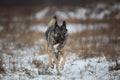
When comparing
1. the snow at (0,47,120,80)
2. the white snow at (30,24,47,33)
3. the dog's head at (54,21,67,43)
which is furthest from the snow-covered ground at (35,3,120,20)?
the dog's head at (54,21,67,43)

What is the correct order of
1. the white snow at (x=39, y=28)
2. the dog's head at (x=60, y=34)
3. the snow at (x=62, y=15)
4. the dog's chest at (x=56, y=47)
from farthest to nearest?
1. the snow at (x=62, y=15)
2. the white snow at (x=39, y=28)
3. the dog's chest at (x=56, y=47)
4. the dog's head at (x=60, y=34)

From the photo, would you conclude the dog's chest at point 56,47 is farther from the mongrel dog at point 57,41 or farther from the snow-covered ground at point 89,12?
the snow-covered ground at point 89,12

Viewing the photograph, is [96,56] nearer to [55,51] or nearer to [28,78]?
[55,51]

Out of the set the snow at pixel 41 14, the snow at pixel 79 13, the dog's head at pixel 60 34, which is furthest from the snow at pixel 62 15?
the dog's head at pixel 60 34

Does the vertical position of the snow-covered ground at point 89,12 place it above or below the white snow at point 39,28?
above

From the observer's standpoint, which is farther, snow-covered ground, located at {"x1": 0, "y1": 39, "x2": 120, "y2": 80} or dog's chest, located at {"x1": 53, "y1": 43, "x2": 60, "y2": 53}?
dog's chest, located at {"x1": 53, "y1": 43, "x2": 60, "y2": 53}

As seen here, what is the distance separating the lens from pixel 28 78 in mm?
7227

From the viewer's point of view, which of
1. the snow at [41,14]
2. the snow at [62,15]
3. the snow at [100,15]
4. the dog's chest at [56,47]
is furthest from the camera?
the snow at [41,14]

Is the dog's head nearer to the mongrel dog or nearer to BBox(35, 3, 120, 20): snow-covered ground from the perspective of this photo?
the mongrel dog

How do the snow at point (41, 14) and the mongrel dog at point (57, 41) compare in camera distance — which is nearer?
the mongrel dog at point (57, 41)

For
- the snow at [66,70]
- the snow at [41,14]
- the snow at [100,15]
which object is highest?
the snow at [41,14]

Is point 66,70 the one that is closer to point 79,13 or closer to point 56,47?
point 56,47

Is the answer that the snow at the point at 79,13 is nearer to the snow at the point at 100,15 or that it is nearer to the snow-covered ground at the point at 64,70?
the snow at the point at 100,15

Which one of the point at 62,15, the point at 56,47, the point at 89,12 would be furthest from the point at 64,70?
the point at 89,12
